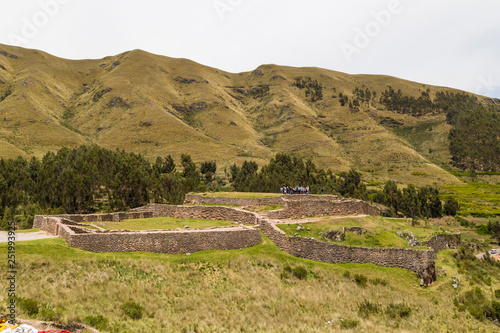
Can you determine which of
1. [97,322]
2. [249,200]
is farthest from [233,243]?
[249,200]

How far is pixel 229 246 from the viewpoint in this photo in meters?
22.3

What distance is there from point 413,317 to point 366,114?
554ft

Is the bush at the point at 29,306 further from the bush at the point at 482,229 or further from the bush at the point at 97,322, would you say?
the bush at the point at 482,229

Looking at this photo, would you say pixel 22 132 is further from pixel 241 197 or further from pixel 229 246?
pixel 229 246

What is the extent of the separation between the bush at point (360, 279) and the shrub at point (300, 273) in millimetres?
3058

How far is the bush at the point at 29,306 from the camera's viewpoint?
1222 cm

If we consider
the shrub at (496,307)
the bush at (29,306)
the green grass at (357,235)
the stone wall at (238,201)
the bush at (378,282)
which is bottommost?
the shrub at (496,307)

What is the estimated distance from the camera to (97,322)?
41.8 ft

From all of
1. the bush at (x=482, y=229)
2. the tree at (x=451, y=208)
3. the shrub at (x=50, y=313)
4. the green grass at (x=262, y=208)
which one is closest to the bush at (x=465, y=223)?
the bush at (x=482, y=229)

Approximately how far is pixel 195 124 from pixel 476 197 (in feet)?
379

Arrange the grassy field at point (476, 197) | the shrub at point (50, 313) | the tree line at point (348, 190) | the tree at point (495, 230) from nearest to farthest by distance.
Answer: the shrub at point (50, 313) < the tree at point (495, 230) < the tree line at point (348, 190) < the grassy field at point (476, 197)

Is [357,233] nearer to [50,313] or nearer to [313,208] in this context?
[313,208]

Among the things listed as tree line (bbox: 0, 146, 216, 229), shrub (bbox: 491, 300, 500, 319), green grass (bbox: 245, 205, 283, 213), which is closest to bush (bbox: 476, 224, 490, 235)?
shrub (bbox: 491, 300, 500, 319)

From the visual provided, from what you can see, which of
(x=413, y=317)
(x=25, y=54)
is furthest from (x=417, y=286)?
(x=25, y=54)
